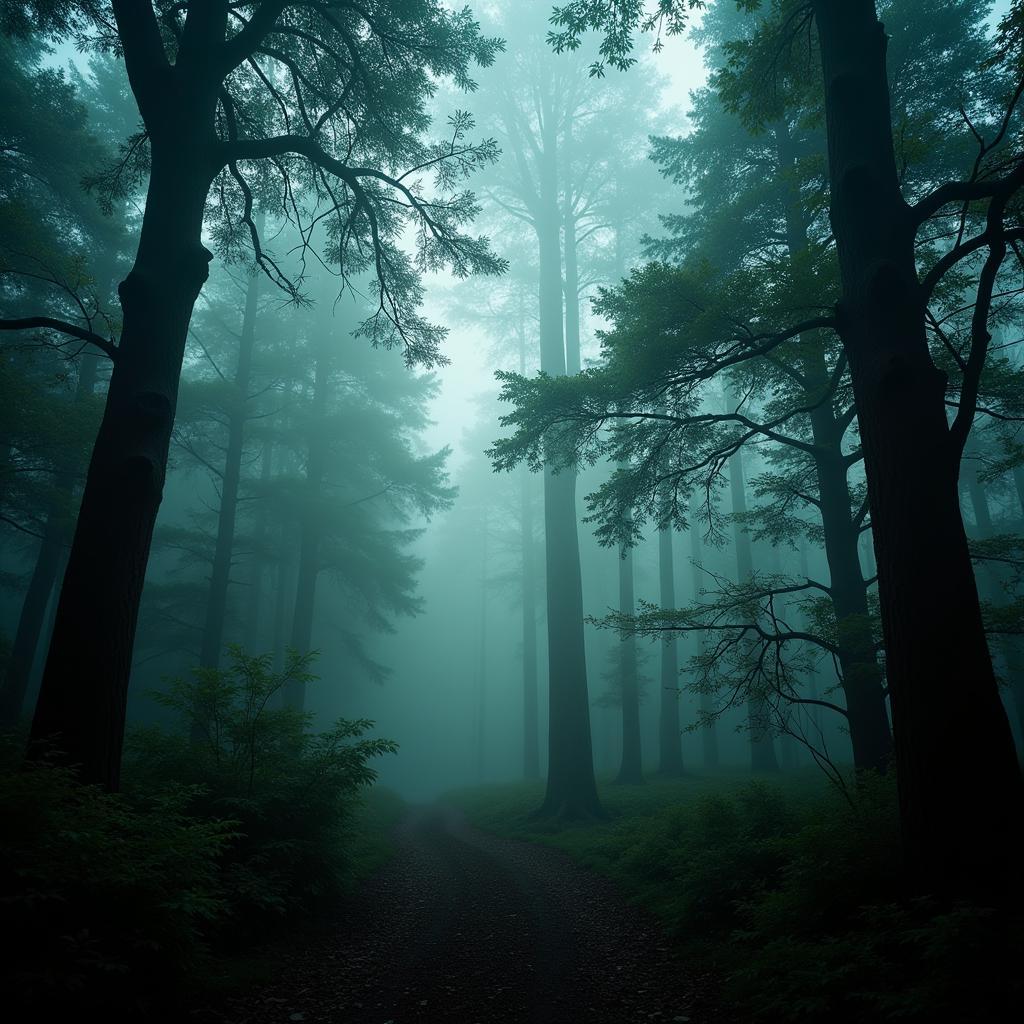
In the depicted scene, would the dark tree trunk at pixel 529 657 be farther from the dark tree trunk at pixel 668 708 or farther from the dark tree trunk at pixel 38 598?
the dark tree trunk at pixel 38 598

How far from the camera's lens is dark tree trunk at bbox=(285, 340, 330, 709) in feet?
55.9

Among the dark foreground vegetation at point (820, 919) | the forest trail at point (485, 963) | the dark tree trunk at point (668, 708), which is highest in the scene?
the dark tree trunk at point (668, 708)

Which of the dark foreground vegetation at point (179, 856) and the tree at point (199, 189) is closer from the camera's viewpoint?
the dark foreground vegetation at point (179, 856)

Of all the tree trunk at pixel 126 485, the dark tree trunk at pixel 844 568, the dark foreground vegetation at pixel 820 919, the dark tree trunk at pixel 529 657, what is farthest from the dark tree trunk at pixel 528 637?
the tree trunk at pixel 126 485

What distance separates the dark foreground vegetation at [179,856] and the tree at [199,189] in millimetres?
954

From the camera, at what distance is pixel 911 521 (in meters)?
4.08

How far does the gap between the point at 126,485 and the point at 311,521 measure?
14127 millimetres

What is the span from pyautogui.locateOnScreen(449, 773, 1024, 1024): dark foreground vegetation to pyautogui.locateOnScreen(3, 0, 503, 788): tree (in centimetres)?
492

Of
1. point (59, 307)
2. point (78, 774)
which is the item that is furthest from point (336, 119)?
point (59, 307)

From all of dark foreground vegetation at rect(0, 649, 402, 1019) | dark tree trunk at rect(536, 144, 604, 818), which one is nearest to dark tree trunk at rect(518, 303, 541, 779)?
dark tree trunk at rect(536, 144, 604, 818)

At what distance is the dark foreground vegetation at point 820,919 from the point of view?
266 centimetres

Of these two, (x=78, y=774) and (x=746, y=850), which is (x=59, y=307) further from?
(x=746, y=850)

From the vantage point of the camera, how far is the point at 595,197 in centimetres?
2030

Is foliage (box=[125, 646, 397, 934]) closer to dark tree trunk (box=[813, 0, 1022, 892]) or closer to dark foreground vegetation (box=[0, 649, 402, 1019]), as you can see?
dark foreground vegetation (box=[0, 649, 402, 1019])
